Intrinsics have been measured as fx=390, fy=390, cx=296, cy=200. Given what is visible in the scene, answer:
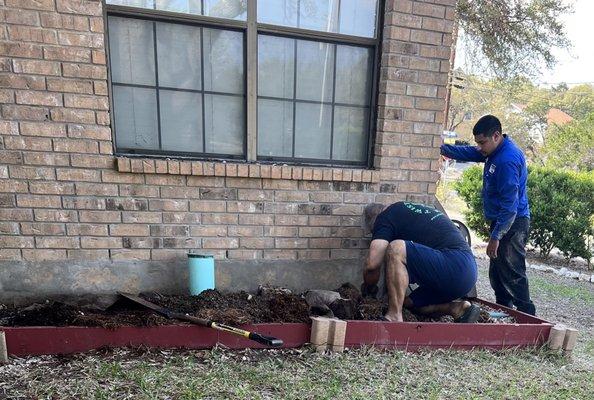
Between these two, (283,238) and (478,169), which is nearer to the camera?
(283,238)

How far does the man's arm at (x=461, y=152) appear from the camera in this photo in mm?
3877

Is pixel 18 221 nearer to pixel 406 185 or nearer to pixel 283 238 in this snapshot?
pixel 283 238

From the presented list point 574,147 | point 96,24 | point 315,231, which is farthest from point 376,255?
point 574,147

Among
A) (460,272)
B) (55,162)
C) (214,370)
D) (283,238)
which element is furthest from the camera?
(283,238)

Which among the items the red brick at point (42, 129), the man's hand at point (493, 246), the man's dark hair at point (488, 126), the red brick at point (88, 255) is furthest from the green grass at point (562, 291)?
the red brick at point (42, 129)

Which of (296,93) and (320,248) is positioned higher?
(296,93)

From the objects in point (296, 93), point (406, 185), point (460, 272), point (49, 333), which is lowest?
point (49, 333)

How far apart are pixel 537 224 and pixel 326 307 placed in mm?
6152

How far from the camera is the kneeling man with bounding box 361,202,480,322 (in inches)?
119

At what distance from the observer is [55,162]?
2.85 metres

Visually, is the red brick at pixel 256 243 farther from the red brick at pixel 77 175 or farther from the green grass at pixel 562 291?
the green grass at pixel 562 291

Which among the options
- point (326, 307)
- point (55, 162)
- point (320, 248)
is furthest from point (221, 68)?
point (326, 307)

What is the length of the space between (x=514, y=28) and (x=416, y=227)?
254 inches

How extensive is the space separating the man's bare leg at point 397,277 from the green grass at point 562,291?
3.10 m
